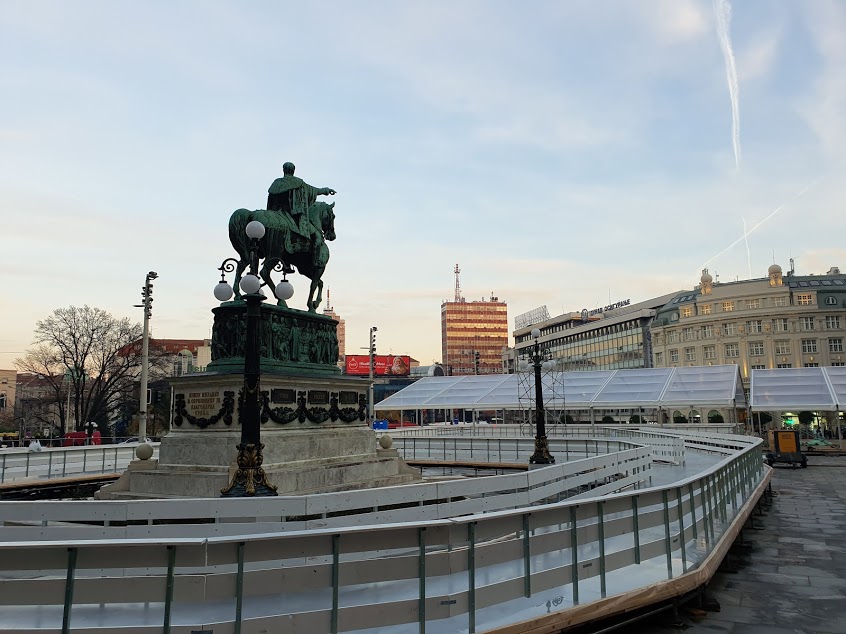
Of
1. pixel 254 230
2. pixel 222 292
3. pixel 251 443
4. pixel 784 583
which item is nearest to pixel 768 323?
pixel 784 583

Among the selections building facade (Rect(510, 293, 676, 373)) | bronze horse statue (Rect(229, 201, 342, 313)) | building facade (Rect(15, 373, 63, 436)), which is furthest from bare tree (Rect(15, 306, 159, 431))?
building facade (Rect(510, 293, 676, 373))

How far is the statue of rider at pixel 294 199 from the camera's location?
1697 cm

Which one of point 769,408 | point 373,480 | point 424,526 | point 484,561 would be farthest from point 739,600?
point 769,408

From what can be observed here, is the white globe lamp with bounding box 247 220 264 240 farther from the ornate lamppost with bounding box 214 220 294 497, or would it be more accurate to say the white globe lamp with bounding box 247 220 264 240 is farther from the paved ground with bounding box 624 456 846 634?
the paved ground with bounding box 624 456 846 634

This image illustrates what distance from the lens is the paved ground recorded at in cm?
671

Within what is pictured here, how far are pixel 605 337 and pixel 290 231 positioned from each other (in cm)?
11645

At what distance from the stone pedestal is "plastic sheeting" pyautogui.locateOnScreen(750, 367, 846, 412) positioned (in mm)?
30206

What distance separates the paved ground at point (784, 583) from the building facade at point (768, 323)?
3155 inches

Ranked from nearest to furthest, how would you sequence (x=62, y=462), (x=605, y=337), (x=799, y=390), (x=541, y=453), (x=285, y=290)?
(x=285, y=290) < (x=541, y=453) < (x=62, y=462) < (x=799, y=390) < (x=605, y=337)

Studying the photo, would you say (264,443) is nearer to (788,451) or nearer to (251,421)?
(251,421)

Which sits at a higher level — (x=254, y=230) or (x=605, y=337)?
(x=605, y=337)

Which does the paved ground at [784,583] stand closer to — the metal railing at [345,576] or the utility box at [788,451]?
the metal railing at [345,576]

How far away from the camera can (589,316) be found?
143875 millimetres

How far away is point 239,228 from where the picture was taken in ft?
51.3
